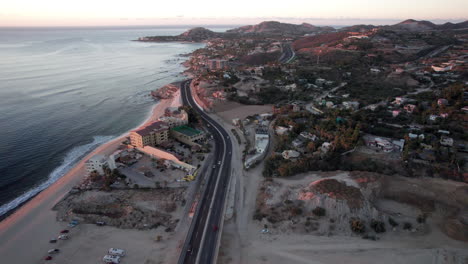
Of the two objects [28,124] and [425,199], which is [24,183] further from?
[425,199]

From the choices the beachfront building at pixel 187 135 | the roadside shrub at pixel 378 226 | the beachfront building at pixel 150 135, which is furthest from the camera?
the beachfront building at pixel 187 135

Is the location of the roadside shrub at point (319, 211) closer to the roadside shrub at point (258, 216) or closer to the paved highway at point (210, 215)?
the roadside shrub at point (258, 216)

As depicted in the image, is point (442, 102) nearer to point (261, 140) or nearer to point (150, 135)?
point (261, 140)

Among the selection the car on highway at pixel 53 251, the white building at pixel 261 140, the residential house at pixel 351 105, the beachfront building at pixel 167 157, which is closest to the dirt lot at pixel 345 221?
the white building at pixel 261 140

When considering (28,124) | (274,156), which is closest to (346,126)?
(274,156)

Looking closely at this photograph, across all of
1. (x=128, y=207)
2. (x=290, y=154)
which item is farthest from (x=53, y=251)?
(x=290, y=154)

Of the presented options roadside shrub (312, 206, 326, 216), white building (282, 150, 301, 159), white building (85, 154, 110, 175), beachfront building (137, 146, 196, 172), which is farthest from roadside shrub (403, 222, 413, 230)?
white building (85, 154, 110, 175)

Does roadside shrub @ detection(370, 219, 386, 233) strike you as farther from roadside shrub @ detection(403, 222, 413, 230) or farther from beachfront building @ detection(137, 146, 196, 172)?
beachfront building @ detection(137, 146, 196, 172)

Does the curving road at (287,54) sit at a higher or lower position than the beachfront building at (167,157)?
higher
